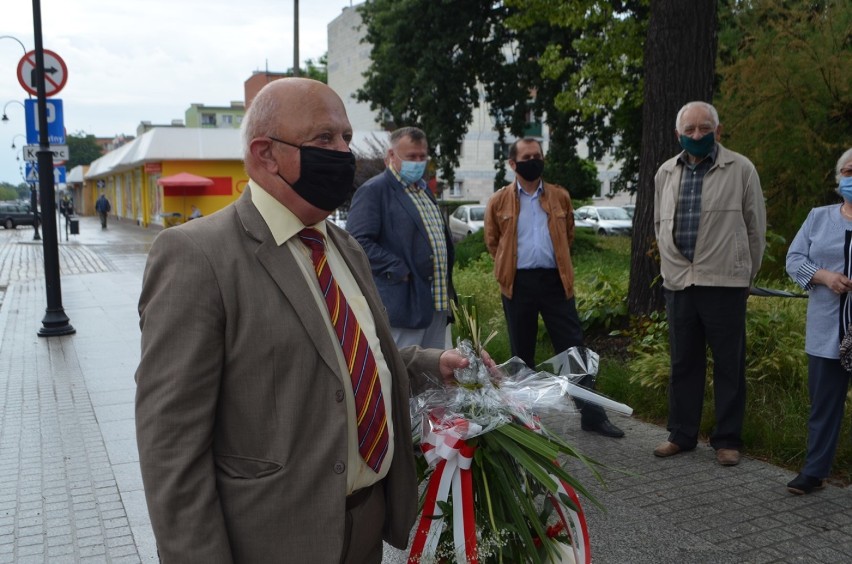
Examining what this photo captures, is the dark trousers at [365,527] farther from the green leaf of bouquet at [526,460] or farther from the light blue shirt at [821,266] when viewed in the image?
the light blue shirt at [821,266]

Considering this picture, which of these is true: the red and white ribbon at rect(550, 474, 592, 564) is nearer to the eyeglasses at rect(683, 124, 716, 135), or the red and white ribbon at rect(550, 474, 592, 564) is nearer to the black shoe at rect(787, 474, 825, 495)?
the black shoe at rect(787, 474, 825, 495)

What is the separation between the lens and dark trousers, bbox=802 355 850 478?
4473 millimetres

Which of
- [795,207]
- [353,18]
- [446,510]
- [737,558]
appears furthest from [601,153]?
[353,18]

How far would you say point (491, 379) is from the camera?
257 centimetres

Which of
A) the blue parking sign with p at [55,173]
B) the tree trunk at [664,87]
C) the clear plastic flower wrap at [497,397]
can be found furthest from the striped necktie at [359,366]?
the blue parking sign with p at [55,173]

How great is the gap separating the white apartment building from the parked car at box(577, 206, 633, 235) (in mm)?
21729

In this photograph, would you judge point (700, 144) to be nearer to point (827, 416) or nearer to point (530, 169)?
point (530, 169)

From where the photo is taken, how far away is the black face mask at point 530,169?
18.8ft

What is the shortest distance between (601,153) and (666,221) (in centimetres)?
1657

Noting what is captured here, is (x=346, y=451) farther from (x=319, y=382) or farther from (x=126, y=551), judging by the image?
(x=126, y=551)

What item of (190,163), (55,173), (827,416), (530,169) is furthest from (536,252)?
(190,163)

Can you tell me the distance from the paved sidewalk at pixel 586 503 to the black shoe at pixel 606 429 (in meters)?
0.07

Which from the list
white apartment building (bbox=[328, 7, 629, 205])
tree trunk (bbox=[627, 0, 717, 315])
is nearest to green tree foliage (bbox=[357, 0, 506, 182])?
tree trunk (bbox=[627, 0, 717, 315])

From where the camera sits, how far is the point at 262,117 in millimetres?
2049
